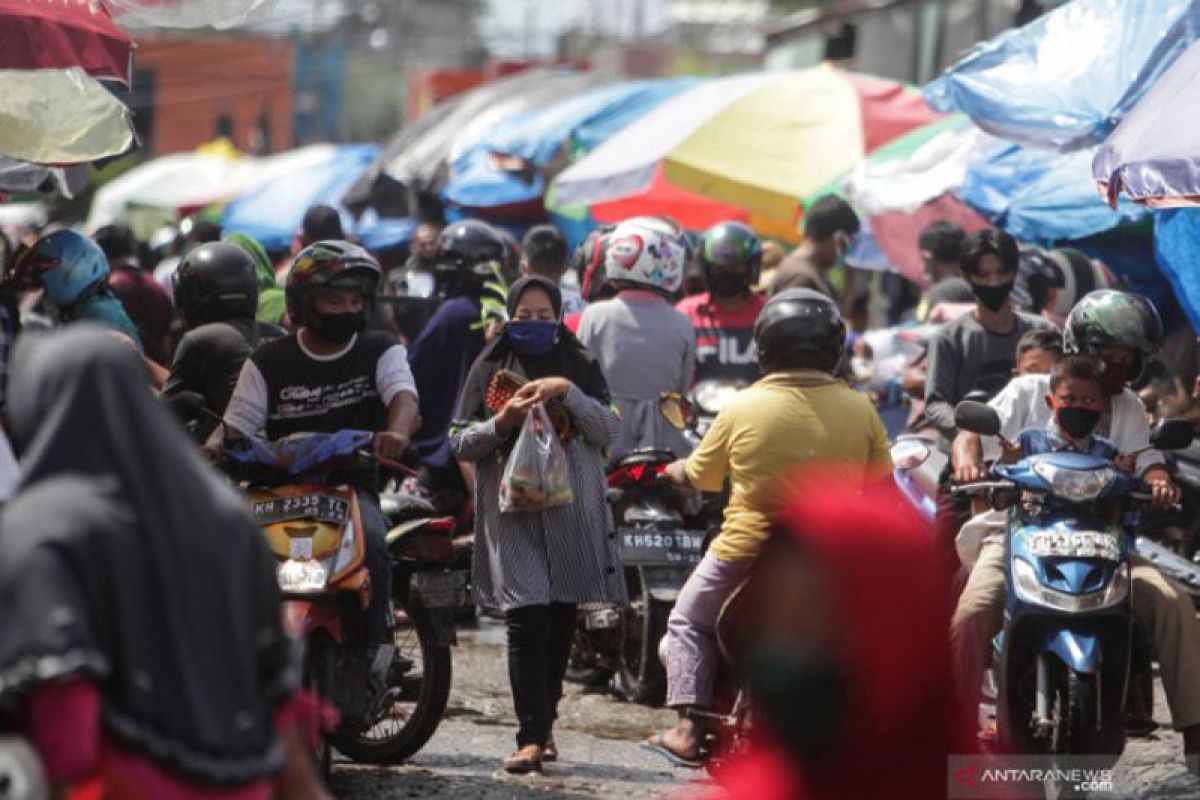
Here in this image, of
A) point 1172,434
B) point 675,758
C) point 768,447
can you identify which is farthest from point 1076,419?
point 675,758

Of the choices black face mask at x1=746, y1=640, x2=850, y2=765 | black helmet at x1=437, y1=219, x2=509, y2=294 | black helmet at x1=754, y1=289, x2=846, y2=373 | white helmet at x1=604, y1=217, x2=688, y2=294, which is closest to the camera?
black face mask at x1=746, y1=640, x2=850, y2=765

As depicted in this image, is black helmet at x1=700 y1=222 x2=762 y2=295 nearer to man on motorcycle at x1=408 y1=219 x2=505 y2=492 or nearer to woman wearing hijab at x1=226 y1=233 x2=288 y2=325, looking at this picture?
man on motorcycle at x1=408 y1=219 x2=505 y2=492

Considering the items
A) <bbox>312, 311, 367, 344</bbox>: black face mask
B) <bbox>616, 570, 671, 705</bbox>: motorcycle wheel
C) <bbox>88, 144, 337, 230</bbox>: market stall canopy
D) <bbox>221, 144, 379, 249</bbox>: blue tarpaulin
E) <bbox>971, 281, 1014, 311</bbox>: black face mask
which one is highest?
<bbox>312, 311, 367, 344</bbox>: black face mask

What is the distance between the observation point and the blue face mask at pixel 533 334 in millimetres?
8406

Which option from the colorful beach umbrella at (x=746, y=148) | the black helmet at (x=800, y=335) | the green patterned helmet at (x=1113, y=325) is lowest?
the colorful beach umbrella at (x=746, y=148)

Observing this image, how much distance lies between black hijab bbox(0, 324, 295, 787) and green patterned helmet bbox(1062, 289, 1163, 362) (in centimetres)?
484

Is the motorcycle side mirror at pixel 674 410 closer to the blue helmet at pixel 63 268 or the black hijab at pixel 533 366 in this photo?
the black hijab at pixel 533 366

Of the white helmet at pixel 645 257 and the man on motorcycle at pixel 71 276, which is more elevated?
the man on motorcycle at pixel 71 276

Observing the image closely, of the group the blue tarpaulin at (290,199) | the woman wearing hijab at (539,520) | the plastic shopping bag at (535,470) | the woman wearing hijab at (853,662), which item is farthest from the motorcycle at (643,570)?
the blue tarpaulin at (290,199)

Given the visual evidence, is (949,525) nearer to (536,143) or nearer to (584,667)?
(584,667)

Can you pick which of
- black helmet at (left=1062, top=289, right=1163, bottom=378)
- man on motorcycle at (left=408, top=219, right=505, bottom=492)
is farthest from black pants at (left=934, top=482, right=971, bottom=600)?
man on motorcycle at (left=408, top=219, right=505, bottom=492)

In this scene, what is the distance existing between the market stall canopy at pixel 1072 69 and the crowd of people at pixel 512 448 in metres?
1.12

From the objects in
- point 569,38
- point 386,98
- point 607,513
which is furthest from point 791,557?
point 386,98

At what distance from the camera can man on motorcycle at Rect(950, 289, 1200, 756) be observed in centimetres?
745
